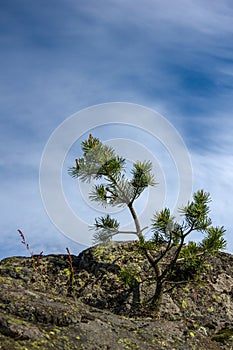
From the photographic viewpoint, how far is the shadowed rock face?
659cm

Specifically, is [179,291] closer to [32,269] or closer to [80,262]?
[80,262]

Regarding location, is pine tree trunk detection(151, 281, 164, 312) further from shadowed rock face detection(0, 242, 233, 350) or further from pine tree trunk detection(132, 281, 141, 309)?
pine tree trunk detection(132, 281, 141, 309)

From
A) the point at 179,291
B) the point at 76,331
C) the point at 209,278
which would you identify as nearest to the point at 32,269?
the point at 179,291

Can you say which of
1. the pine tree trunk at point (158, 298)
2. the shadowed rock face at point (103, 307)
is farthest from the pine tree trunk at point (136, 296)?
the pine tree trunk at point (158, 298)

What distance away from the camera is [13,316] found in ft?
21.7

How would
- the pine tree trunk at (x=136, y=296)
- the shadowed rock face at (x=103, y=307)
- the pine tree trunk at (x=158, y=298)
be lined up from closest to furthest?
the shadowed rock face at (x=103, y=307), the pine tree trunk at (x=158, y=298), the pine tree trunk at (x=136, y=296)

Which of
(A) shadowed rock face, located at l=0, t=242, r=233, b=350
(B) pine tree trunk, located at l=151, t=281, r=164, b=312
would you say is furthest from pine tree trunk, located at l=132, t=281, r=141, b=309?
(B) pine tree trunk, located at l=151, t=281, r=164, b=312

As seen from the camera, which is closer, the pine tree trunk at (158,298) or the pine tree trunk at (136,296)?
the pine tree trunk at (158,298)

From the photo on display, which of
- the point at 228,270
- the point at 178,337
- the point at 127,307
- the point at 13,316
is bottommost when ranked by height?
the point at 13,316

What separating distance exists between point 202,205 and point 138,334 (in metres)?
3.77

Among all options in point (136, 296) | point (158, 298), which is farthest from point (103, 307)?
point (158, 298)

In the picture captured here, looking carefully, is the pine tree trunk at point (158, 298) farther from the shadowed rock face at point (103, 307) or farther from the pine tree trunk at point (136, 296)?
the pine tree trunk at point (136, 296)

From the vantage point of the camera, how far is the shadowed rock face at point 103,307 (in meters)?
6.59

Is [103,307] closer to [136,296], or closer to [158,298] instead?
[136,296]
